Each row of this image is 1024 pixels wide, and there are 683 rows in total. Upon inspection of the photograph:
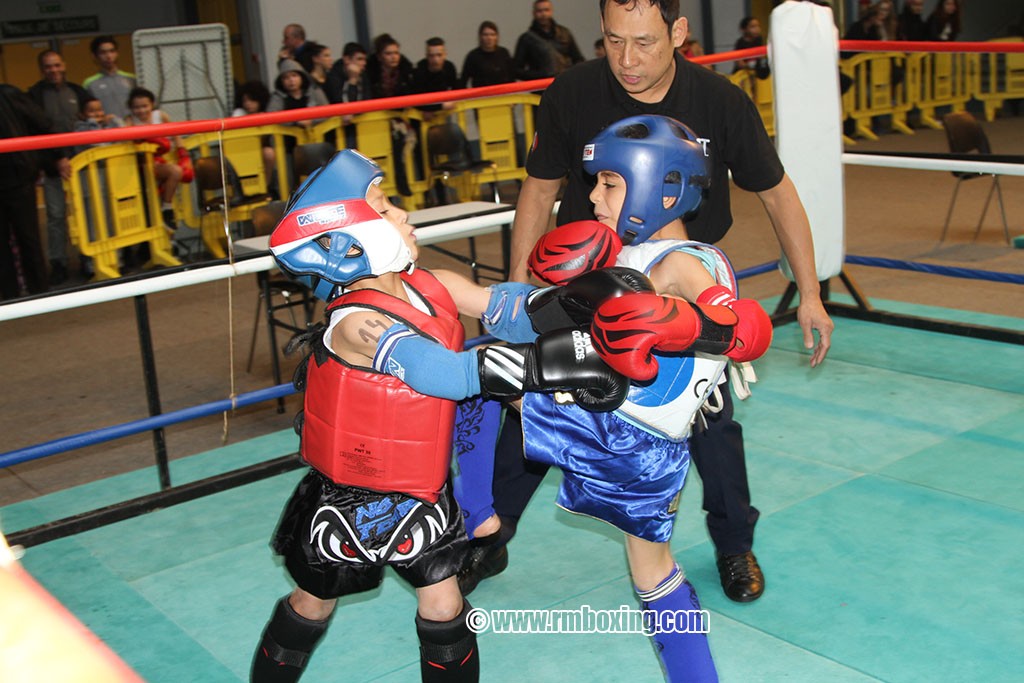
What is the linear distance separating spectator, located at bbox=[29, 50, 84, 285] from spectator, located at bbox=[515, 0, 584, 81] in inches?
166

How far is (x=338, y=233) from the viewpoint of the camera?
84.0 inches

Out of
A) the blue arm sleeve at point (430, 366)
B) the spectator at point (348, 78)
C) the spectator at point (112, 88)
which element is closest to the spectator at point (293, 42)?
the spectator at point (348, 78)

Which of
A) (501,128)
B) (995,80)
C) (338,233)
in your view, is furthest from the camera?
(995,80)

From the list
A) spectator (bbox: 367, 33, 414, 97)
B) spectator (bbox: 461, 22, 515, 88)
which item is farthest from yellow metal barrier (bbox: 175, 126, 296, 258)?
spectator (bbox: 461, 22, 515, 88)

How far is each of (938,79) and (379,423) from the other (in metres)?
11.7

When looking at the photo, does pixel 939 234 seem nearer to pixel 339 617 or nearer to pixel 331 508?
pixel 339 617

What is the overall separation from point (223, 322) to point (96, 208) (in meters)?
1.12

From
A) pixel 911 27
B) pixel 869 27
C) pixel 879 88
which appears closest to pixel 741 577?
pixel 879 88

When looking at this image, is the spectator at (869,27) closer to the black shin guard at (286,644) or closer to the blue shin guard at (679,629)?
the blue shin guard at (679,629)

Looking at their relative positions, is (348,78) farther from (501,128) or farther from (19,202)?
(19,202)

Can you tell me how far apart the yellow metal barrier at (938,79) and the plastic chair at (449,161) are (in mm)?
6216

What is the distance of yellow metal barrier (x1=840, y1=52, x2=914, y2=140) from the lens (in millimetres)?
12156

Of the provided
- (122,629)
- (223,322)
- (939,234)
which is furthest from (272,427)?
(939,234)

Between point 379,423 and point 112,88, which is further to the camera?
point 112,88
